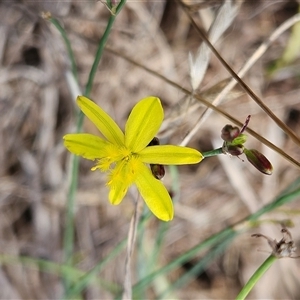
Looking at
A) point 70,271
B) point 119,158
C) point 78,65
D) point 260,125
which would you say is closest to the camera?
point 119,158

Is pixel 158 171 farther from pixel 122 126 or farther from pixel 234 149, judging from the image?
pixel 122 126

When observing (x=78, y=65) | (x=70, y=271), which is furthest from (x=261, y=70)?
(x=70, y=271)

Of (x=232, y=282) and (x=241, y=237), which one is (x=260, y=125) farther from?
(x=232, y=282)

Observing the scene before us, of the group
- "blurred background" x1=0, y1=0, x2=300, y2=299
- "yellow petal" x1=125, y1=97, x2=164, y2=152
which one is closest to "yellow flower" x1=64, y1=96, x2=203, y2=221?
"yellow petal" x1=125, y1=97, x2=164, y2=152

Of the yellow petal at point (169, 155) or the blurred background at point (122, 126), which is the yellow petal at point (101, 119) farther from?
the blurred background at point (122, 126)

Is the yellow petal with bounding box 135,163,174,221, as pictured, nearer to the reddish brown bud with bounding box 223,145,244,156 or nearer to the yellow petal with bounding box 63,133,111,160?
the yellow petal with bounding box 63,133,111,160

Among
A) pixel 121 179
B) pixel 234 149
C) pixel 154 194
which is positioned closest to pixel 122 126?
pixel 121 179

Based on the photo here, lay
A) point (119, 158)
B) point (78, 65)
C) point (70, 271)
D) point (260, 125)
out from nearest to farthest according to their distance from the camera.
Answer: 1. point (119, 158)
2. point (70, 271)
3. point (78, 65)
4. point (260, 125)
